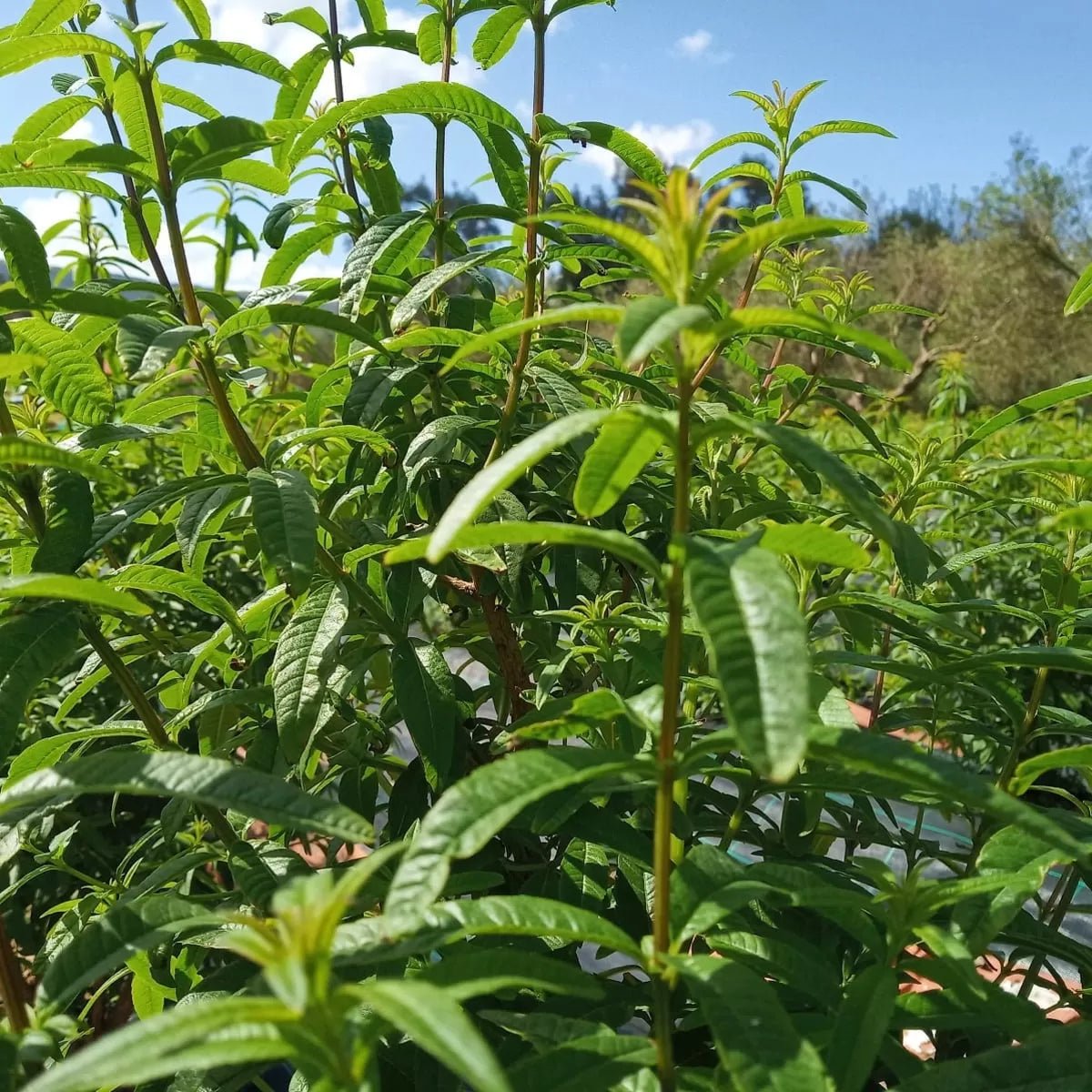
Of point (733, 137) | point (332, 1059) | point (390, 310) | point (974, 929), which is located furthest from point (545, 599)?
point (332, 1059)

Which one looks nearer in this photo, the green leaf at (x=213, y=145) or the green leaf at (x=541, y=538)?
the green leaf at (x=541, y=538)

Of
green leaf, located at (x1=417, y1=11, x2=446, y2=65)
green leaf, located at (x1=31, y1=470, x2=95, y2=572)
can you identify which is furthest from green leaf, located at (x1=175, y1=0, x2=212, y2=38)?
green leaf, located at (x1=31, y1=470, x2=95, y2=572)

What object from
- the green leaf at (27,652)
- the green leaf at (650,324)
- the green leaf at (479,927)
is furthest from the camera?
the green leaf at (27,652)

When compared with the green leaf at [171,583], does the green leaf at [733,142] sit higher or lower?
higher

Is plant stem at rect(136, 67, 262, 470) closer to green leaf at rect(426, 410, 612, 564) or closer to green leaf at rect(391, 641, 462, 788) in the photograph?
green leaf at rect(391, 641, 462, 788)

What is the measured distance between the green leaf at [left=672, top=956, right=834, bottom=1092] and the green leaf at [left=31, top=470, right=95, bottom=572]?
800mm

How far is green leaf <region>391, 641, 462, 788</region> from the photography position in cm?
124

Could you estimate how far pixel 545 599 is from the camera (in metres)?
1.73

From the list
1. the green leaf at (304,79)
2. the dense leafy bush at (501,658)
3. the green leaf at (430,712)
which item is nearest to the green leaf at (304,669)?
the dense leafy bush at (501,658)

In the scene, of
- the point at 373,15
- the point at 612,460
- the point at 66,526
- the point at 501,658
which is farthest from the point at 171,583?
the point at 373,15

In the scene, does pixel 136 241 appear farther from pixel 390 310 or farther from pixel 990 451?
pixel 990 451

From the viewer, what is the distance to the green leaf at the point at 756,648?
0.60 m

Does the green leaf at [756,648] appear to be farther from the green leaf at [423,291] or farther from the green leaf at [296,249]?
the green leaf at [296,249]

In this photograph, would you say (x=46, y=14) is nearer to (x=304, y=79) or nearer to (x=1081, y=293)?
(x=304, y=79)
